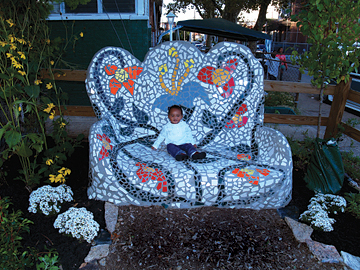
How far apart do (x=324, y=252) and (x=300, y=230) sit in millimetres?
238

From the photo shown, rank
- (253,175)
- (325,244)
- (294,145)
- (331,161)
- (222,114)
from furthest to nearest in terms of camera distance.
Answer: (294,145), (222,114), (331,161), (253,175), (325,244)

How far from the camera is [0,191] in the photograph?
2.61 meters

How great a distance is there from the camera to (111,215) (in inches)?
95.9

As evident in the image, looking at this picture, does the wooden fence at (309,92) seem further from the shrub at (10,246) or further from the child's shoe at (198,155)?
the shrub at (10,246)

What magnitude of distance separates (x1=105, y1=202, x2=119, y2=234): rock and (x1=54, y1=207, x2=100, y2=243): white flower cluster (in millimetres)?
119

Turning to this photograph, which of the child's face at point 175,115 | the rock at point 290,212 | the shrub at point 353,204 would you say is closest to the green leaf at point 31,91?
the child's face at point 175,115

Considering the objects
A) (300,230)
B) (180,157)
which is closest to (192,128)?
(180,157)

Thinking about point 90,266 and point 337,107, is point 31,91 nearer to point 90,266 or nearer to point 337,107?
point 90,266

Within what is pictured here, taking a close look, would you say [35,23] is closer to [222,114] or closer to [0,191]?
[0,191]

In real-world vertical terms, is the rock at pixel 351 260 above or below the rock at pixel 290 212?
below

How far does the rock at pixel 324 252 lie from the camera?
2105mm

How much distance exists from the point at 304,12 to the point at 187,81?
1.46 meters

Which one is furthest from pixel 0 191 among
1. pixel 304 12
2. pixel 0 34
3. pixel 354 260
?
pixel 304 12

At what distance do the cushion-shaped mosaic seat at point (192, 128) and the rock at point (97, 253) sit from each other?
51 cm
